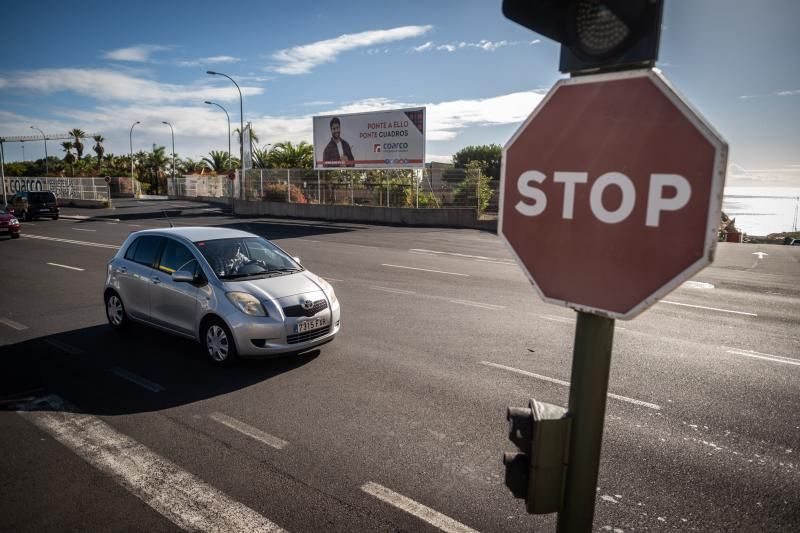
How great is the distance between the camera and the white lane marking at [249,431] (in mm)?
4660

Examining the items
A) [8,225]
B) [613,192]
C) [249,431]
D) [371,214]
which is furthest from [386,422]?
[371,214]

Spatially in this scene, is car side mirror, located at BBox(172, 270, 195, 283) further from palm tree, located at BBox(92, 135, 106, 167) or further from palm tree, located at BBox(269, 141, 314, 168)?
palm tree, located at BBox(92, 135, 106, 167)

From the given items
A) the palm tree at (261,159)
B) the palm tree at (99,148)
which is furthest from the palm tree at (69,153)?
the palm tree at (261,159)

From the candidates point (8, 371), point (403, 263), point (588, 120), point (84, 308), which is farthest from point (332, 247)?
point (588, 120)

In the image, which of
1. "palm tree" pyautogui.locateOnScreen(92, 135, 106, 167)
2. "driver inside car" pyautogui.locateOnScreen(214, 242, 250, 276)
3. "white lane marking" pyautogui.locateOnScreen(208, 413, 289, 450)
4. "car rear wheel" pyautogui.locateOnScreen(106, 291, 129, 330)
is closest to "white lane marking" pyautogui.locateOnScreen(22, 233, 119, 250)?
"car rear wheel" pyautogui.locateOnScreen(106, 291, 129, 330)

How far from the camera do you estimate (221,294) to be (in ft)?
21.7

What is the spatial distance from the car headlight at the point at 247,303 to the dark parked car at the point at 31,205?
110 ft

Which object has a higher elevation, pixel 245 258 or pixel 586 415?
pixel 586 415

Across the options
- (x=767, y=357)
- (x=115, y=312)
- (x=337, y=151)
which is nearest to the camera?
(x=767, y=357)

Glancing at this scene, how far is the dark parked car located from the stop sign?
127 feet

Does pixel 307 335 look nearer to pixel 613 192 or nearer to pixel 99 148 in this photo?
pixel 613 192

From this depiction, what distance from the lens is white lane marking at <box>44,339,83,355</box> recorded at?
722cm

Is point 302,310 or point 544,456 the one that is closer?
point 544,456

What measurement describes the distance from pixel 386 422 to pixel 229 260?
3598 millimetres
